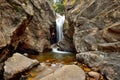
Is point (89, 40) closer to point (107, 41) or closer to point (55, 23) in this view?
point (107, 41)

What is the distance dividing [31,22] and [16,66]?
26.3 ft

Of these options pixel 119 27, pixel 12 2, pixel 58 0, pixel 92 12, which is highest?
pixel 58 0

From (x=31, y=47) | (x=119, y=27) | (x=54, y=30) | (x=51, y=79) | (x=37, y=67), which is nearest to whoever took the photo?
(x=51, y=79)

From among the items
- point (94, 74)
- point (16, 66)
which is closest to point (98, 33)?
point (94, 74)

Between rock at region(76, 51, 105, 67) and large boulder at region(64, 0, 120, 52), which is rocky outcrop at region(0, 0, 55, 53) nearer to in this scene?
large boulder at region(64, 0, 120, 52)

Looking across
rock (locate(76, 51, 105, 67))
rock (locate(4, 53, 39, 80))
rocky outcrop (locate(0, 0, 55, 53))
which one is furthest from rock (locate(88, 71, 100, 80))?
rocky outcrop (locate(0, 0, 55, 53))

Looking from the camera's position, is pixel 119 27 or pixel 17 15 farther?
pixel 17 15

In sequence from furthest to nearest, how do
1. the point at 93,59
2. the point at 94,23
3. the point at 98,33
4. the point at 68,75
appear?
the point at 94,23 → the point at 98,33 → the point at 93,59 → the point at 68,75

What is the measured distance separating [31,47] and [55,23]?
519 centimetres

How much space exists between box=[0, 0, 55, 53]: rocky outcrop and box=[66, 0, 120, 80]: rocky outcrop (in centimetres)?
273

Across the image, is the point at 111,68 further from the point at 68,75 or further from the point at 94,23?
the point at 94,23

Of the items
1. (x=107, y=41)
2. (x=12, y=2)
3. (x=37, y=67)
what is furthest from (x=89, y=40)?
(x=12, y=2)

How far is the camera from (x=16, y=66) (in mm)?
8141

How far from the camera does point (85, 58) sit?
31.1ft
